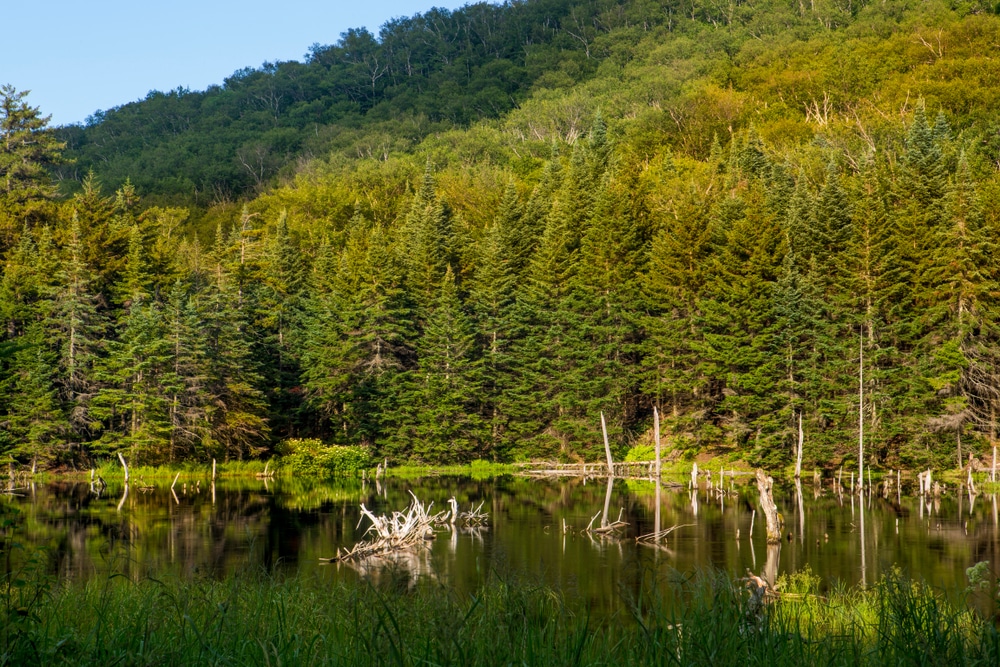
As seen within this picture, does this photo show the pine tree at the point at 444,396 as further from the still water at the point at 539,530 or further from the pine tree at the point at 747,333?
the pine tree at the point at 747,333

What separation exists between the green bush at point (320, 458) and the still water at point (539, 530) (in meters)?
7.84

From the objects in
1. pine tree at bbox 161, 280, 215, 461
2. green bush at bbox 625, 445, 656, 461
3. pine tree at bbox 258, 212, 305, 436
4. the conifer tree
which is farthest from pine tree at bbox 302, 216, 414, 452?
the conifer tree

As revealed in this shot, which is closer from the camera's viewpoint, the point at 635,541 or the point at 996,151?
the point at 635,541

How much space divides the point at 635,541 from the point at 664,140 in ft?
232

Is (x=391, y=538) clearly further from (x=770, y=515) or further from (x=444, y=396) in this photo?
(x=444, y=396)

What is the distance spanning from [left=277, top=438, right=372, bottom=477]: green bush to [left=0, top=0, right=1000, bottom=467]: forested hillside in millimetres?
1896

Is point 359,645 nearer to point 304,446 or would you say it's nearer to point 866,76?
point 304,446

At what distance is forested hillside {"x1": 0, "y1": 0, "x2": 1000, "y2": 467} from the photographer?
165 ft

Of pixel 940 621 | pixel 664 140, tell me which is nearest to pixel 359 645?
pixel 940 621

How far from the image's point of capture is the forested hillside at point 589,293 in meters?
50.3

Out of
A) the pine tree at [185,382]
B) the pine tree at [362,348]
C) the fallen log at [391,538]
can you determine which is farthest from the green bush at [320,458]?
the fallen log at [391,538]

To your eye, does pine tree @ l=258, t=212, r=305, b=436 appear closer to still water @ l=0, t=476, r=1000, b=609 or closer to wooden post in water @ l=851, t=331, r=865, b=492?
still water @ l=0, t=476, r=1000, b=609

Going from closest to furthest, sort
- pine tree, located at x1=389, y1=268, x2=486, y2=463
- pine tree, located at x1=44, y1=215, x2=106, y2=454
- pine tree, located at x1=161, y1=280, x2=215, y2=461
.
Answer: pine tree, located at x1=161, y1=280, x2=215, y2=461
pine tree, located at x1=44, y1=215, x2=106, y2=454
pine tree, located at x1=389, y1=268, x2=486, y2=463

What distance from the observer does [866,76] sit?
297 ft
